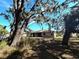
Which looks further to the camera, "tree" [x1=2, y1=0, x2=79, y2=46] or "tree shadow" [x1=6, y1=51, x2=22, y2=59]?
"tree" [x1=2, y1=0, x2=79, y2=46]

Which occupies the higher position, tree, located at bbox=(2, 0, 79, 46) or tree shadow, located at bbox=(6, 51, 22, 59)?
tree, located at bbox=(2, 0, 79, 46)

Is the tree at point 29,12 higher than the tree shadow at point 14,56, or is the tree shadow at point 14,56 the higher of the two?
the tree at point 29,12

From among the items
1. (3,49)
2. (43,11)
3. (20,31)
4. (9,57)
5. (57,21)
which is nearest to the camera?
(9,57)

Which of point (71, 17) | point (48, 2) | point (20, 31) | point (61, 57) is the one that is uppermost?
point (48, 2)

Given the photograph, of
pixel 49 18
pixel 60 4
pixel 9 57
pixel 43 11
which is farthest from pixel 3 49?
pixel 49 18

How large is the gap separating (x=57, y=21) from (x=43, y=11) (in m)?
5.44

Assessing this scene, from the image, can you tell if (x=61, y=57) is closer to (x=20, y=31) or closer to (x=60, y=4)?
(x=20, y=31)

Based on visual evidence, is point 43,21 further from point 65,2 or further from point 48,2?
point 65,2

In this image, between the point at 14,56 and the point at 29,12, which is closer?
the point at 14,56

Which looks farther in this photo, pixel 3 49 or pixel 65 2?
pixel 65 2

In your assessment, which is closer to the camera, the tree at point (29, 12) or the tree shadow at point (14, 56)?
the tree shadow at point (14, 56)

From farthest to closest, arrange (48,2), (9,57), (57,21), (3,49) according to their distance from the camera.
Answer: (57,21) < (48,2) < (3,49) < (9,57)

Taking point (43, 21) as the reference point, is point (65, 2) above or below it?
above

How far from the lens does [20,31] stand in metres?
17.6
